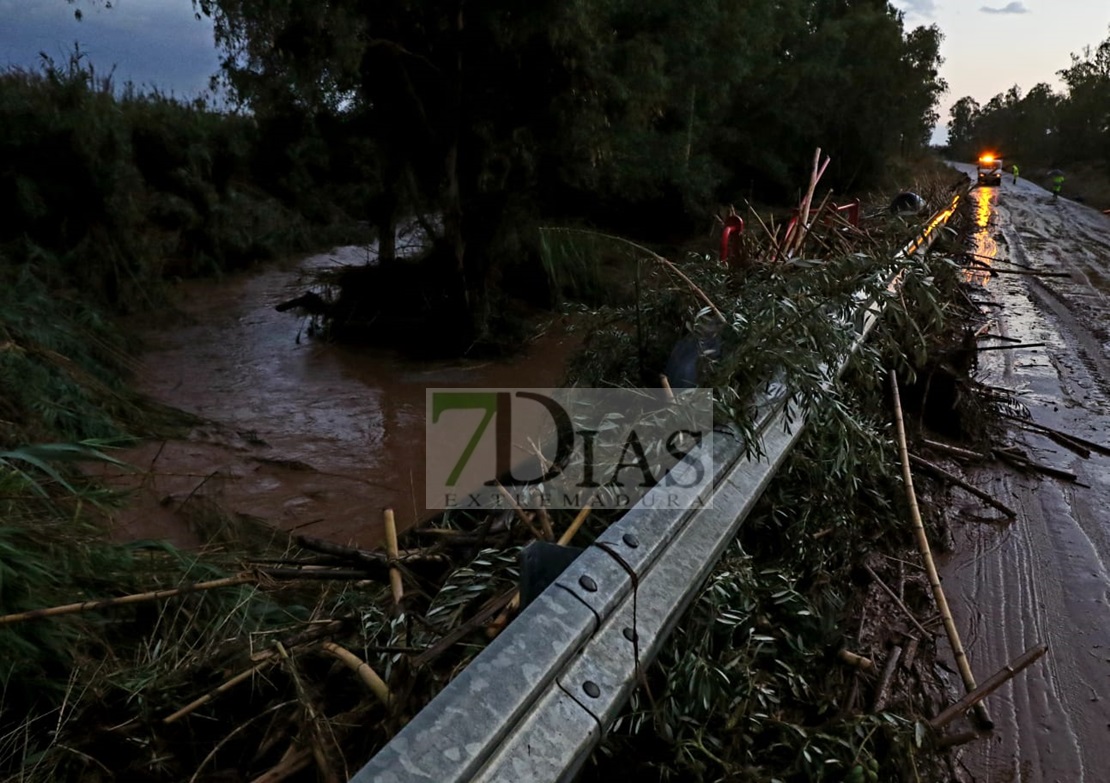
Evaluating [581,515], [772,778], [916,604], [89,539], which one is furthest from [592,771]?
[89,539]

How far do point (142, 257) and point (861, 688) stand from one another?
1520 cm

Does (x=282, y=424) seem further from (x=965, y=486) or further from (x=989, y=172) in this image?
(x=989, y=172)

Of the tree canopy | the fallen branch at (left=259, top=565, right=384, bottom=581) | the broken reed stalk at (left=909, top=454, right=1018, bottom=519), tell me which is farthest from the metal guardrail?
the tree canopy

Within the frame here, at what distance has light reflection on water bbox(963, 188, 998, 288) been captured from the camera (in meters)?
9.20

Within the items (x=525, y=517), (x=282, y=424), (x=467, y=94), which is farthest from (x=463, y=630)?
(x=467, y=94)

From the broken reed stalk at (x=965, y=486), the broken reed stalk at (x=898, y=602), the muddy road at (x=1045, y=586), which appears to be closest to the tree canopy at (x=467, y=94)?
the muddy road at (x=1045, y=586)

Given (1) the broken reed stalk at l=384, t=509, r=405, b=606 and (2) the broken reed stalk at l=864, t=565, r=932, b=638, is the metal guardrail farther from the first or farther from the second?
(2) the broken reed stalk at l=864, t=565, r=932, b=638

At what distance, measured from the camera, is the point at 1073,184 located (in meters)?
49.1

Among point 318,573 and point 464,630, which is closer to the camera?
point 464,630

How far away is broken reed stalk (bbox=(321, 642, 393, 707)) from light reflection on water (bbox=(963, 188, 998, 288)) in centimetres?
553

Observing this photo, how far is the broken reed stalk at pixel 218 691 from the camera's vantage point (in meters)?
1.45

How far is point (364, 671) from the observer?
145 cm

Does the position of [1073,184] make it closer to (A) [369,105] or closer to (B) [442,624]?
(A) [369,105]

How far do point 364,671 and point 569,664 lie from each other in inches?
18.8
